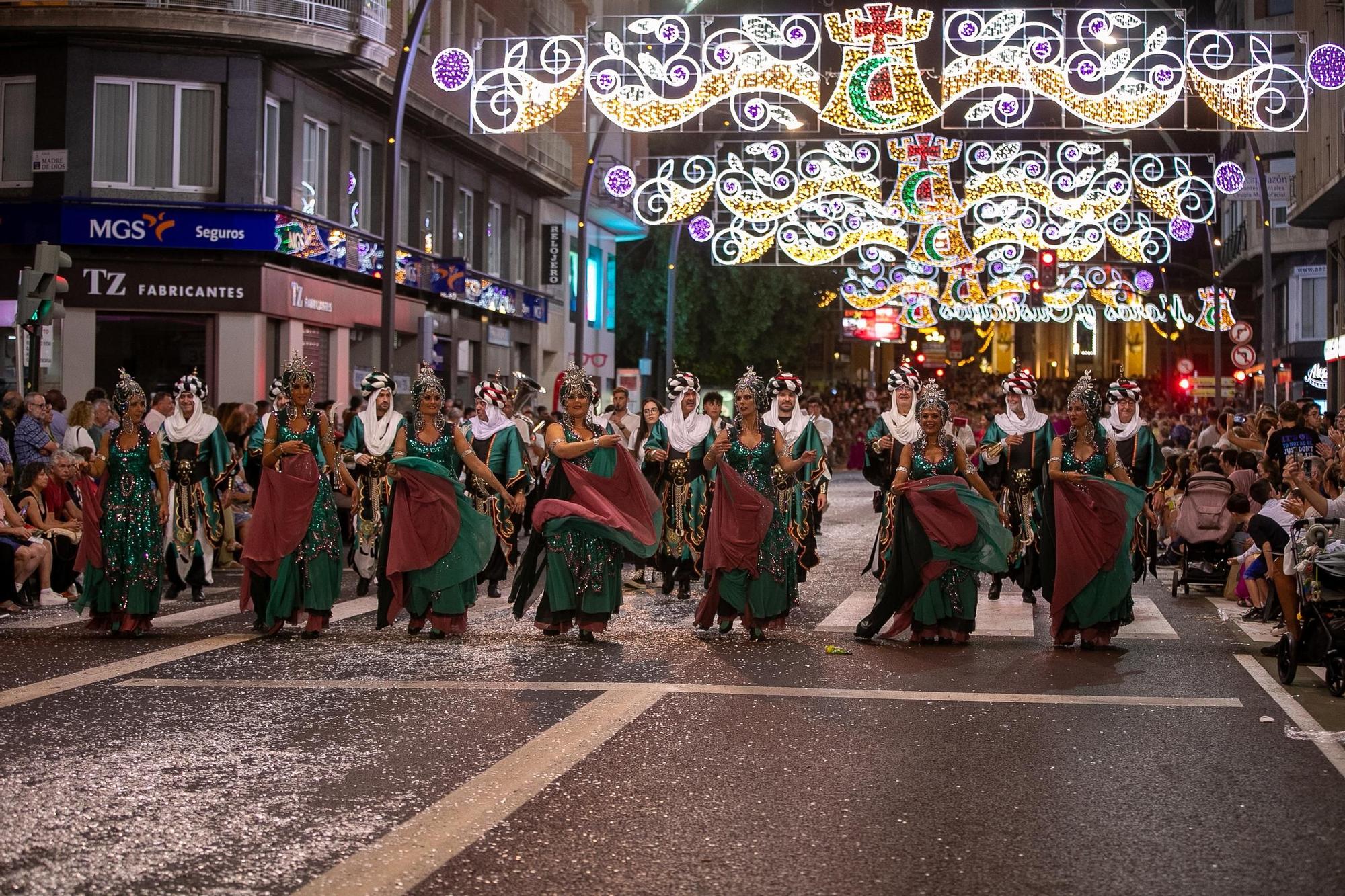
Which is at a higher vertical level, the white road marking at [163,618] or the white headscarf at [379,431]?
the white headscarf at [379,431]

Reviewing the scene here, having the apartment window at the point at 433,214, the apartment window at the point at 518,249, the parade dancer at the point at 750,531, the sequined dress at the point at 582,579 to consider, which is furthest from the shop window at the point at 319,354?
the sequined dress at the point at 582,579

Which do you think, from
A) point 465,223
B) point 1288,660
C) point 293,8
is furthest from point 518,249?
point 1288,660

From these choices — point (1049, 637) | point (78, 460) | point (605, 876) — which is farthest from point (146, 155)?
point (605, 876)

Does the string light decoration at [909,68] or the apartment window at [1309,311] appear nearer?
the string light decoration at [909,68]

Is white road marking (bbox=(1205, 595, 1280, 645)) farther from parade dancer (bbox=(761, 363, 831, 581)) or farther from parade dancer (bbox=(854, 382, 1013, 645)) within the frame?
parade dancer (bbox=(761, 363, 831, 581))

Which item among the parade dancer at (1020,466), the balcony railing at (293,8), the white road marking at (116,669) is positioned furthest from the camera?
the balcony railing at (293,8)

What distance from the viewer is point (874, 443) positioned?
12.8m

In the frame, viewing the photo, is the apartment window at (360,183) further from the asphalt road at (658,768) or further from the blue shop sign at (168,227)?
the asphalt road at (658,768)

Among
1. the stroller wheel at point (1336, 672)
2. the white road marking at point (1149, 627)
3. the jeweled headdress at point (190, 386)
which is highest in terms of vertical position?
the jeweled headdress at point (190, 386)

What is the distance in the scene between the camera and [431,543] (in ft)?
40.0

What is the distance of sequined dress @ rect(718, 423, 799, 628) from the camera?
12.3m

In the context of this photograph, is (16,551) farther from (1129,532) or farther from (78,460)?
(1129,532)

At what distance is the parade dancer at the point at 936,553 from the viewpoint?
39.3 feet

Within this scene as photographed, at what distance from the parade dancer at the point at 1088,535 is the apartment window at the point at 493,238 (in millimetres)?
28688
